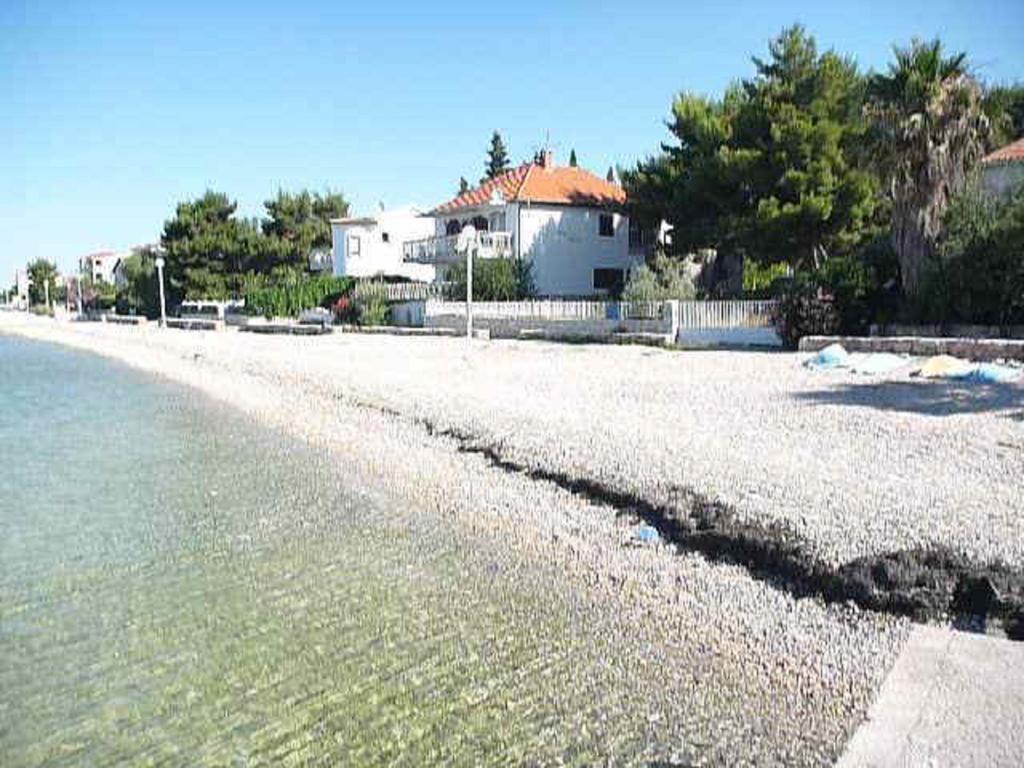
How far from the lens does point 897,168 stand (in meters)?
18.5

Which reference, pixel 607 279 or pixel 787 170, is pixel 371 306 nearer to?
pixel 607 279

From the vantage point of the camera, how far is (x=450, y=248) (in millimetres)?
40188

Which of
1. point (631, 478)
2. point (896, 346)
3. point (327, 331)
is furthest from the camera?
point (327, 331)

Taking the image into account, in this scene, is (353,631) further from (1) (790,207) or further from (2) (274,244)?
(2) (274,244)

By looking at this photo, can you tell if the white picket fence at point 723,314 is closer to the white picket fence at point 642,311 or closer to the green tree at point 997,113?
the white picket fence at point 642,311

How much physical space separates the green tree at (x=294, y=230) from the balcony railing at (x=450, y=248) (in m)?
15.6

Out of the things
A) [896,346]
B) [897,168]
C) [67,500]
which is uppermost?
[897,168]

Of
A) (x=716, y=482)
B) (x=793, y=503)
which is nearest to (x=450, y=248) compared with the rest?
(x=716, y=482)

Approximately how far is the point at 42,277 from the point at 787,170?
115954mm

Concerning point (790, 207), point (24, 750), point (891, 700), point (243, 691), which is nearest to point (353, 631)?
point (243, 691)

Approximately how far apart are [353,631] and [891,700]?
133 inches

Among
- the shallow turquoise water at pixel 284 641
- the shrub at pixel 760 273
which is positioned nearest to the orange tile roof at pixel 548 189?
the shrub at pixel 760 273

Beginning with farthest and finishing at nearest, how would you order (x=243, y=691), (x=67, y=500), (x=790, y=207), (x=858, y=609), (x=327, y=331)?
(x=327, y=331) < (x=790, y=207) < (x=67, y=500) < (x=858, y=609) < (x=243, y=691)

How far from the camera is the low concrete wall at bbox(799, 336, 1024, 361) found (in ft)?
48.8
